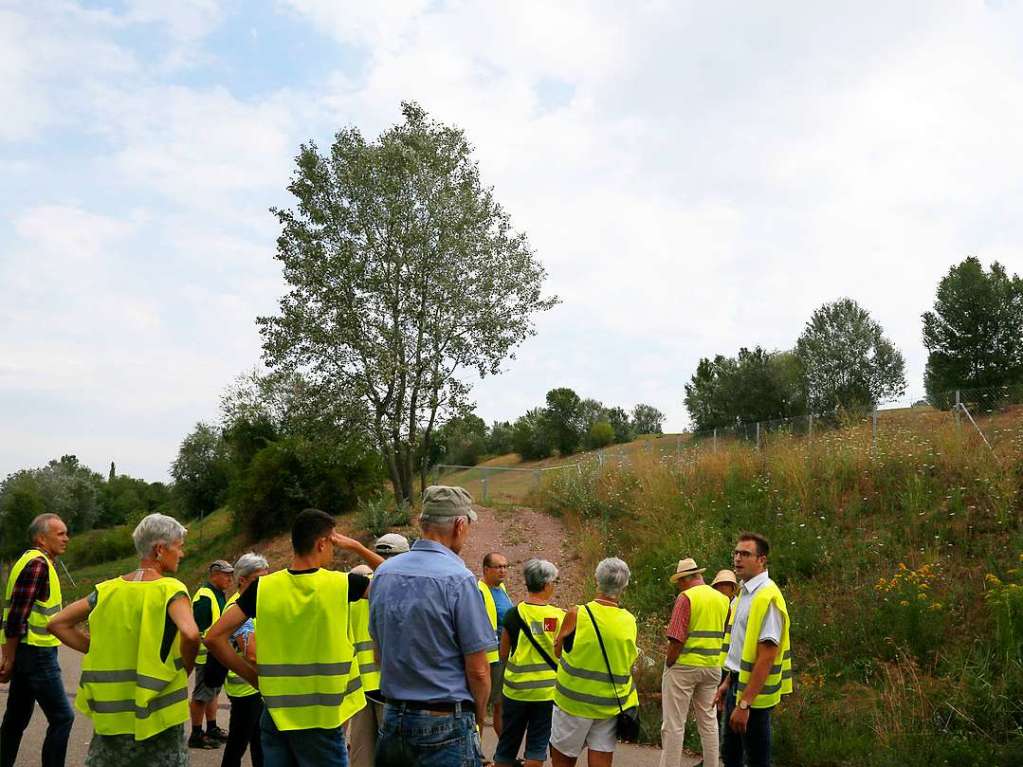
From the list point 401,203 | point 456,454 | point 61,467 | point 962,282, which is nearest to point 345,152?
point 401,203

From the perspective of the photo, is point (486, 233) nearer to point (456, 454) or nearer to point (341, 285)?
point (341, 285)

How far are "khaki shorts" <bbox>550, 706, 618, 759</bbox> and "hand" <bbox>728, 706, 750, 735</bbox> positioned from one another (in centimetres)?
74

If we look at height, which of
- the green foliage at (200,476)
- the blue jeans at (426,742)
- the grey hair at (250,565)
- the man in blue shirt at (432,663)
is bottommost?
the blue jeans at (426,742)

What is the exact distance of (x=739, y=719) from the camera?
5.46 m

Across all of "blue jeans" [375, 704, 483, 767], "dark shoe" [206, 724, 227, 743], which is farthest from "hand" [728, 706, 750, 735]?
"dark shoe" [206, 724, 227, 743]

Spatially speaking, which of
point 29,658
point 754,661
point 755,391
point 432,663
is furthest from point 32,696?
point 755,391

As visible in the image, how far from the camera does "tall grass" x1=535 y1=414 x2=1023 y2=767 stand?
862cm

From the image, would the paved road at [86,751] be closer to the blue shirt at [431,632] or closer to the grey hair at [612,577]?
the grey hair at [612,577]

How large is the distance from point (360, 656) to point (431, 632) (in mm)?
2389

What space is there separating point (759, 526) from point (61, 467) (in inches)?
3691

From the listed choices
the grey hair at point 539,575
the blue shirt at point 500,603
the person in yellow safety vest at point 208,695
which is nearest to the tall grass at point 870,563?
the blue shirt at point 500,603

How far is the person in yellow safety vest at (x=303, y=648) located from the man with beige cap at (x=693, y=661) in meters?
3.46

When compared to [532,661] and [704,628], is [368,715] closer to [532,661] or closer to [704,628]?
[532,661]

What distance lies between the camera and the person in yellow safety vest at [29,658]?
597 cm
